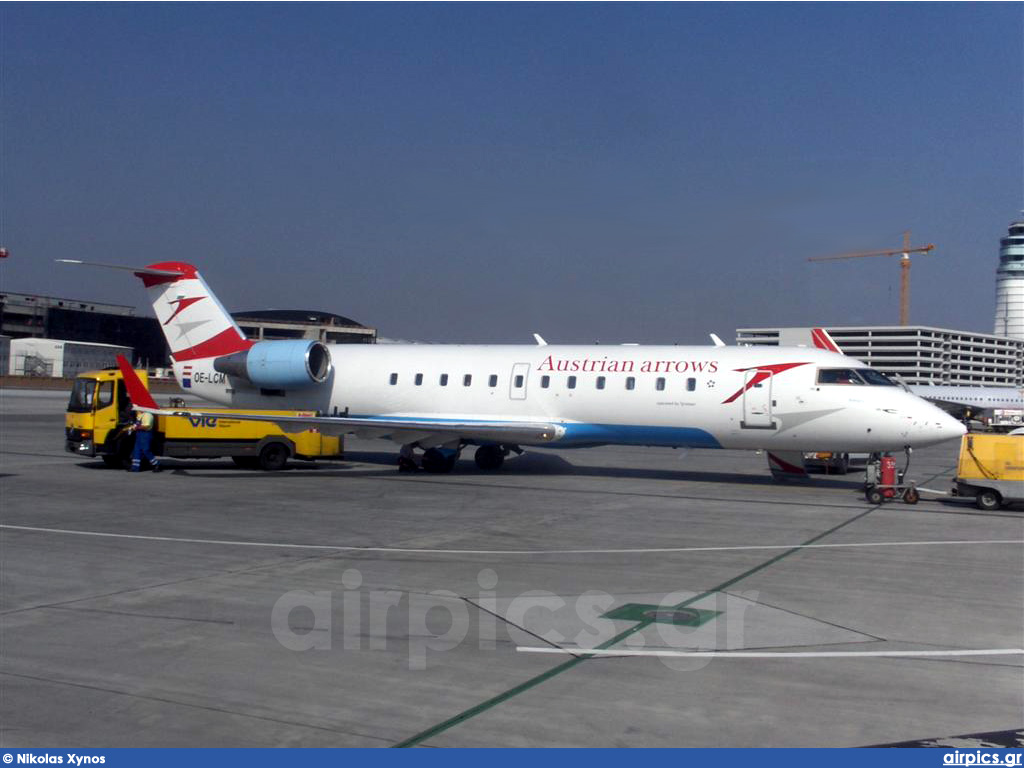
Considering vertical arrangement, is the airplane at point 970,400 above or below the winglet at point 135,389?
above

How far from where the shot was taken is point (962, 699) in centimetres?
687

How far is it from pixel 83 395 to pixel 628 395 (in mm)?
14168

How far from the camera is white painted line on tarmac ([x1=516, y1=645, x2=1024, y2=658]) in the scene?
792cm

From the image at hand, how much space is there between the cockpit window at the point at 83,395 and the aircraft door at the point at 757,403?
1639 centimetres

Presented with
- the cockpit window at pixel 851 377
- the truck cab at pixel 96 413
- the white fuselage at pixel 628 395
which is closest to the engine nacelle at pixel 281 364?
the white fuselage at pixel 628 395

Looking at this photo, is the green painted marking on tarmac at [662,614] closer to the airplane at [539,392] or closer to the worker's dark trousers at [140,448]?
the airplane at [539,392]

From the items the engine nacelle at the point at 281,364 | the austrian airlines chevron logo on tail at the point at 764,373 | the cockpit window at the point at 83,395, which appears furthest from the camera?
the engine nacelle at the point at 281,364

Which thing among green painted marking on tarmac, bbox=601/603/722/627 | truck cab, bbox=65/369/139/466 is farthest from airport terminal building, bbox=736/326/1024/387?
green painted marking on tarmac, bbox=601/603/722/627

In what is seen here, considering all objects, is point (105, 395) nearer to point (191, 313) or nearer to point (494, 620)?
point (191, 313)

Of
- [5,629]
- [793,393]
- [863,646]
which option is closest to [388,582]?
[5,629]

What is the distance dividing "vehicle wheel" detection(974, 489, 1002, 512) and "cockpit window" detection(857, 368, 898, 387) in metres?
3.00

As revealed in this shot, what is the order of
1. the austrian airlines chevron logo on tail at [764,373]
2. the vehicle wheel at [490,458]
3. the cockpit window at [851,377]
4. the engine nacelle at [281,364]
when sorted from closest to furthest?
the cockpit window at [851,377], the austrian airlines chevron logo on tail at [764,373], the vehicle wheel at [490,458], the engine nacelle at [281,364]

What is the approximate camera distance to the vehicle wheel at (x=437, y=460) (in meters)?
24.3

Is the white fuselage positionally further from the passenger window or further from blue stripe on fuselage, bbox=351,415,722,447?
the passenger window
